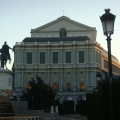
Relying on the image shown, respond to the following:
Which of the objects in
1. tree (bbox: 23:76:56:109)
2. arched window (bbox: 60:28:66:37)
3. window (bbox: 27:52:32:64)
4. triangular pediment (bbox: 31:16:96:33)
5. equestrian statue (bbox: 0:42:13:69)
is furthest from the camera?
arched window (bbox: 60:28:66:37)

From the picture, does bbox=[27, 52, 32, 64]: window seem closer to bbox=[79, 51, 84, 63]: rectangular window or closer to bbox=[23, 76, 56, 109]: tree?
bbox=[79, 51, 84, 63]: rectangular window

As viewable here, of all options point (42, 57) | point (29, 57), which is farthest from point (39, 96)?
point (29, 57)

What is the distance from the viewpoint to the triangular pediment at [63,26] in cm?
10144

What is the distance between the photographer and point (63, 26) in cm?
10231

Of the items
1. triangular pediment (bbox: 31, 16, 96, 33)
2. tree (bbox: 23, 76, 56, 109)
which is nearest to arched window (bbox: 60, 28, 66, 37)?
triangular pediment (bbox: 31, 16, 96, 33)

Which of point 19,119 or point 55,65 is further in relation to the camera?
point 55,65

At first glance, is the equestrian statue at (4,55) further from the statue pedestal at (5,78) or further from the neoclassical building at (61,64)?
the neoclassical building at (61,64)

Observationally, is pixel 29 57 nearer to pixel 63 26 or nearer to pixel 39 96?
pixel 63 26

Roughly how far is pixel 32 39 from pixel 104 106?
8112 cm

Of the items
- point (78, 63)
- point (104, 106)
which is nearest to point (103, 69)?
point (78, 63)

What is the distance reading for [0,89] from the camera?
37438 mm

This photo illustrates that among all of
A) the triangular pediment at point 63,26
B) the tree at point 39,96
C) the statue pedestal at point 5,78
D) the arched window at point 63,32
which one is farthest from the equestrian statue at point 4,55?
the triangular pediment at point 63,26

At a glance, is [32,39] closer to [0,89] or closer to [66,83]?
[66,83]

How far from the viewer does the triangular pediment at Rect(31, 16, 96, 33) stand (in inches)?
3994
